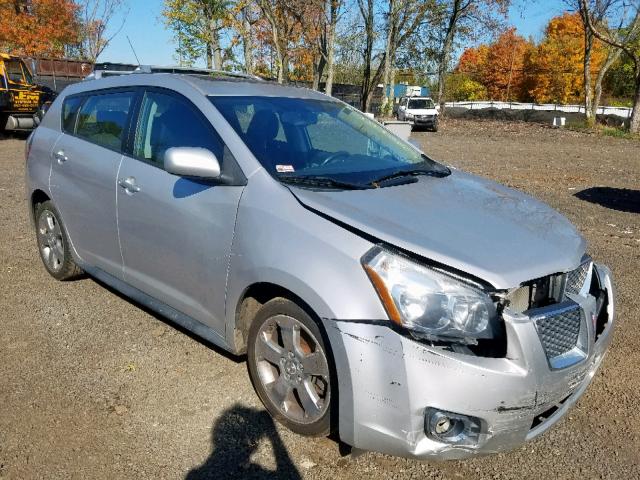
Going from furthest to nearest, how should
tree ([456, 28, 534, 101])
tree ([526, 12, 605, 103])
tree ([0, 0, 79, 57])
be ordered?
tree ([456, 28, 534, 101]) < tree ([526, 12, 605, 103]) < tree ([0, 0, 79, 57])

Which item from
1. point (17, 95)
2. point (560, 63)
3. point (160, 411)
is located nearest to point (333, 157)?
point (160, 411)

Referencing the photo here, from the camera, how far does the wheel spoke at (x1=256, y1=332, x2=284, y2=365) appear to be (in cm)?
272

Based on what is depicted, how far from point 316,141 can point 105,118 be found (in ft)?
5.39

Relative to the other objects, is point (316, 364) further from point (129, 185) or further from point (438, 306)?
point (129, 185)

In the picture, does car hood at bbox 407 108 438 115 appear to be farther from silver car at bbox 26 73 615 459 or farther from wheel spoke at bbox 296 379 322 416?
wheel spoke at bbox 296 379 322 416

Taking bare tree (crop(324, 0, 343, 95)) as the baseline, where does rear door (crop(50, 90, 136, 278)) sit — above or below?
below

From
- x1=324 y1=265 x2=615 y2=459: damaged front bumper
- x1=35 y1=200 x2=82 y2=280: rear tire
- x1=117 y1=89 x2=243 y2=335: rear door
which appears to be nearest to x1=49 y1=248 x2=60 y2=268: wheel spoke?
x1=35 y1=200 x2=82 y2=280: rear tire

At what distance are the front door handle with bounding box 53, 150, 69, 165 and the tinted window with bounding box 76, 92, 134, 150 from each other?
20 cm

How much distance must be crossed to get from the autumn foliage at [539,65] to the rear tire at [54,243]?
2060 inches

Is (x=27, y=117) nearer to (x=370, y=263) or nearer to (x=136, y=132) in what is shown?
(x=136, y=132)

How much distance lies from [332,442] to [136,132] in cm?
227

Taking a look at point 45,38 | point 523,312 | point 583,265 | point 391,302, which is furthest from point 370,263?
point 45,38

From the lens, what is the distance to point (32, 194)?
15.5 feet

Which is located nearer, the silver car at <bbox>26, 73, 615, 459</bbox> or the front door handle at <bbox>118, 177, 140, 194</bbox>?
the silver car at <bbox>26, 73, 615, 459</bbox>
